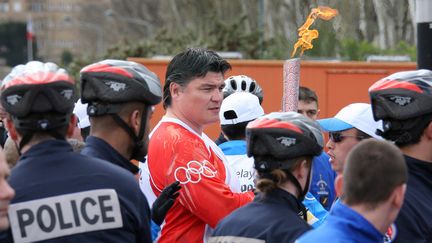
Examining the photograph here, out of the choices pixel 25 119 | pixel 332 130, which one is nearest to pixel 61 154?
pixel 25 119

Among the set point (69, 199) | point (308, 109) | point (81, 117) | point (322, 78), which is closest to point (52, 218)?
point (69, 199)

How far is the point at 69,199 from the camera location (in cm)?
460

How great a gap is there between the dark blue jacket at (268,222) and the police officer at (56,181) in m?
0.38

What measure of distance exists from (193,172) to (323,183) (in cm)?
190

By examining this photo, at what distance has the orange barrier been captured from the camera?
53.5 feet


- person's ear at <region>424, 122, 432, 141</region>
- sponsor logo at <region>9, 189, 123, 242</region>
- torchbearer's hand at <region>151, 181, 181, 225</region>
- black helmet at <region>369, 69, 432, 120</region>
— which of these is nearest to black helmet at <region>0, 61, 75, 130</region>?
sponsor logo at <region>9, 189, 123, 242</region>

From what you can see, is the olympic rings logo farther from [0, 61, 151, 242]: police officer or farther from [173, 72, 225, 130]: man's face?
[0, 61, 151, 242]: police officer

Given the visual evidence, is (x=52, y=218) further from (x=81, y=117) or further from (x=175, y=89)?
(x=81, y=117)

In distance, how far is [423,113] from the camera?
520cm

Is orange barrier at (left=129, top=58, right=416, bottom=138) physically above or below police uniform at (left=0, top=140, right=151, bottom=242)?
below

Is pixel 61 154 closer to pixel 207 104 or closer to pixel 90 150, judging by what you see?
pixel 90 150

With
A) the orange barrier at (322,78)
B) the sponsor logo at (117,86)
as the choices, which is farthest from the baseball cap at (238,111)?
the orange barrier at (322,78)

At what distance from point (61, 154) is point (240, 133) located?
2.45 m

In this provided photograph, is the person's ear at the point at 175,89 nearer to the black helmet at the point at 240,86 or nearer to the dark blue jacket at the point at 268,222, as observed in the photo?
the dark blue jacket at the point at 268,222
